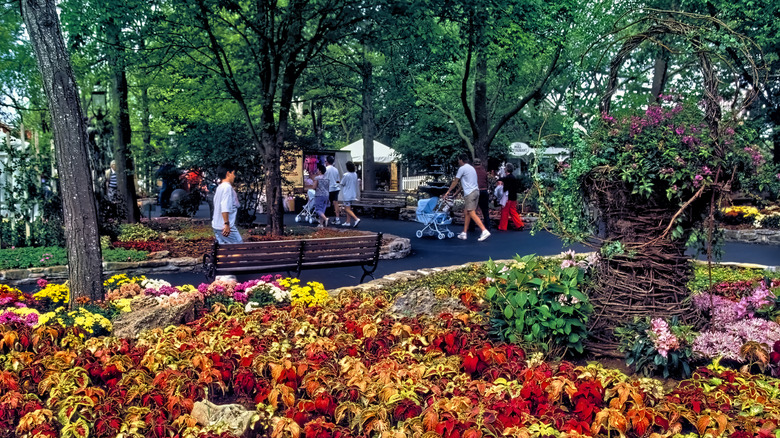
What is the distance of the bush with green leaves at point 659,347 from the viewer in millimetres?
4215

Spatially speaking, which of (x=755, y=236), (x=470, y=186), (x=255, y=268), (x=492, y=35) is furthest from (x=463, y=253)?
(x=755, y=236)

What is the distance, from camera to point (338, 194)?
19766 millimetres

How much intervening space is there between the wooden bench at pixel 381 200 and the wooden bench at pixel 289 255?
1336 cm

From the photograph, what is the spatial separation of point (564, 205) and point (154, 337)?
3.42 metres

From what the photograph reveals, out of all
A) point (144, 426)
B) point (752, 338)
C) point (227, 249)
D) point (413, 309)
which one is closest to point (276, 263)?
point (227, 249)

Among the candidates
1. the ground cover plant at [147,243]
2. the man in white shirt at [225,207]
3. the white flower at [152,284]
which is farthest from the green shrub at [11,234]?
the white flower at [152,284]

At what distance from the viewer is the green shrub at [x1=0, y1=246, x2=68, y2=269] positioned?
396 inches

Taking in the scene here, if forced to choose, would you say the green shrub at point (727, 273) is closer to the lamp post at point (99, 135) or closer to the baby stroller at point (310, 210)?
the lamp post at point (99, 135)

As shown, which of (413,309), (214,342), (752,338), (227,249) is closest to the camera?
(752,338)

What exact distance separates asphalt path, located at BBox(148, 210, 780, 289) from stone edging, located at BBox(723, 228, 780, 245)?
0.41 m

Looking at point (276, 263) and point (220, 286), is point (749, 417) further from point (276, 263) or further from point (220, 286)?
point (276, 263)

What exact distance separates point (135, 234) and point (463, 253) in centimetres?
706

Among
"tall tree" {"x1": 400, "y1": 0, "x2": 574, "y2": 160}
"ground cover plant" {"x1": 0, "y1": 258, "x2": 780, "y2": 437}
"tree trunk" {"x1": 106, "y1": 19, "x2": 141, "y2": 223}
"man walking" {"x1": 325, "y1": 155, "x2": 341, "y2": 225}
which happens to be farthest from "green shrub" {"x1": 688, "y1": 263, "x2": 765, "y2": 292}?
"tree trunk" {"x1": 106, "y1": 19, "x2": 141, "y2": 223}

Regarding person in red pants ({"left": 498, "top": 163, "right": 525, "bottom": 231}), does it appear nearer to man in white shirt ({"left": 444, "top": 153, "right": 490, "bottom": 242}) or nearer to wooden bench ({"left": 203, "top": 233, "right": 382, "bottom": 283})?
man in white shirt ({"left": 444, "top": 153, "right": 490, "bottom": 242})
